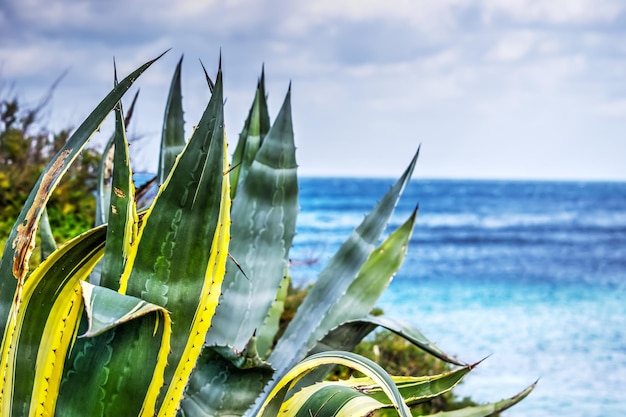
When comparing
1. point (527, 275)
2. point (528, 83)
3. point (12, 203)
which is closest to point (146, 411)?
point (12, 203)

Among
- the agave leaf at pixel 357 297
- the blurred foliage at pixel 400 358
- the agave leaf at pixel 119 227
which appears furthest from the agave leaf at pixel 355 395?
the blurred foliage at pixel 400 358

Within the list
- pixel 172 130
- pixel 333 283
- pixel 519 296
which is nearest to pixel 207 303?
pixel 333 283

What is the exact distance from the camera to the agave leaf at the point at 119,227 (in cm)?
127

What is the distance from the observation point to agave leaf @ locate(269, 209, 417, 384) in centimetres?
176

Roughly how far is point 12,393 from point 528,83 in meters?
42.4

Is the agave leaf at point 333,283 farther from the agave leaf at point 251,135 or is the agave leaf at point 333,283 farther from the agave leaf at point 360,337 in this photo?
→ the agave leaf at point 251,135

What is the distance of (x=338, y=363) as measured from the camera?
1.23 m

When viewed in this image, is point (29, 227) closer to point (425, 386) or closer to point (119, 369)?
point (119, 369)

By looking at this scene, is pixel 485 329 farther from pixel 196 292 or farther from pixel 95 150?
pixel 196 292

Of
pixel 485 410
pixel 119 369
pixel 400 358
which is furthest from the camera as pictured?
pixel 400 358

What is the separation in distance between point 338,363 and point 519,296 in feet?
37.5

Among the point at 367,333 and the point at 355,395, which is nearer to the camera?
the point at 355,395

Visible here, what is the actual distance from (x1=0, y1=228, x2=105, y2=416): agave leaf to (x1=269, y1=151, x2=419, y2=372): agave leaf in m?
0.61

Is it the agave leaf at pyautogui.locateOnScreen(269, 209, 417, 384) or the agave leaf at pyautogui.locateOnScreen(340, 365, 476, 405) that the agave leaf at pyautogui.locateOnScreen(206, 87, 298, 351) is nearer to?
the agave leaf at pyautogui.locateOnScreen(269, 209, 417, 384)
